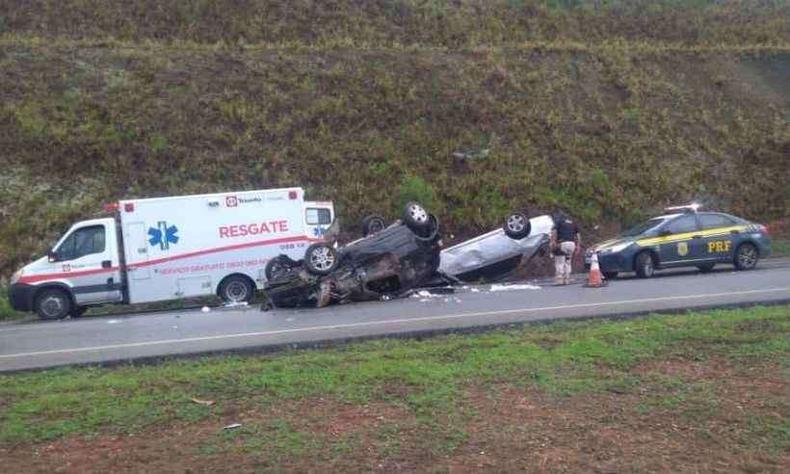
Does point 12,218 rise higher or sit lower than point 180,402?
higher

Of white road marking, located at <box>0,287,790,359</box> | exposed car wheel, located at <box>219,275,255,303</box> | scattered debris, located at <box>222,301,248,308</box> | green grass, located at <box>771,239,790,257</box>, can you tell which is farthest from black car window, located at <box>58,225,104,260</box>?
green grass, located at <box>771,239,790,257</box>

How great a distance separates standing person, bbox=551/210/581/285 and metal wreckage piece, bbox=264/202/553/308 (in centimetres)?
66

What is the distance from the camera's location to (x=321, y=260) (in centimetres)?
1675

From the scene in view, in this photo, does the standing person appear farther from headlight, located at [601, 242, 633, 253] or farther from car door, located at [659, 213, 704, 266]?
car door, located at [659, 213, 704, 266]

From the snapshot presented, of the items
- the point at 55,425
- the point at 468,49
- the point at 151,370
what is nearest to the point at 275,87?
the point at 468,49

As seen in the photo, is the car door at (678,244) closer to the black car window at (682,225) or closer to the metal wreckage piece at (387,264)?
the black car window at (682,225)

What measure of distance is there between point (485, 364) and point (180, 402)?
9.46 ft

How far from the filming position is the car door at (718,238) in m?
21.2

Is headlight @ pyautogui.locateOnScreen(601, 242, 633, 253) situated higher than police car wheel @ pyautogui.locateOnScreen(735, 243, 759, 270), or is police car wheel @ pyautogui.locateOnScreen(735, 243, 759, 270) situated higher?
headlight @ pyautogui.locateOnScreen(601, 242, 633, 253)

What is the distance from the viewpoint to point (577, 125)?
30719 mm

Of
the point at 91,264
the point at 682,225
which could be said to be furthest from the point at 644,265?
the point at 91,264

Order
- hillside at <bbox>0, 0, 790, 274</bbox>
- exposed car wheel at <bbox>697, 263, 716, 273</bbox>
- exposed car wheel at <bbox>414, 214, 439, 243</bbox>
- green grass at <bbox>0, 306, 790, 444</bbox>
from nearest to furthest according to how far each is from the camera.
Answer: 1. green grass at <bbox>0, 306, 790, 444</bbox>
2. exposed car wheel at <bbox>414, 214, 439, 243</bbox>
3. exposed car wheel at <bbox>697, 263, 716, 273</bbox>
4. hillside at <bbox>0, 0, 790, 274</bbox>

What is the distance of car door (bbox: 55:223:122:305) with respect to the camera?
1973cm

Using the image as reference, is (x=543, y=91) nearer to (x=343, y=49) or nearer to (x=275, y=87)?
(x=343, y=49)
